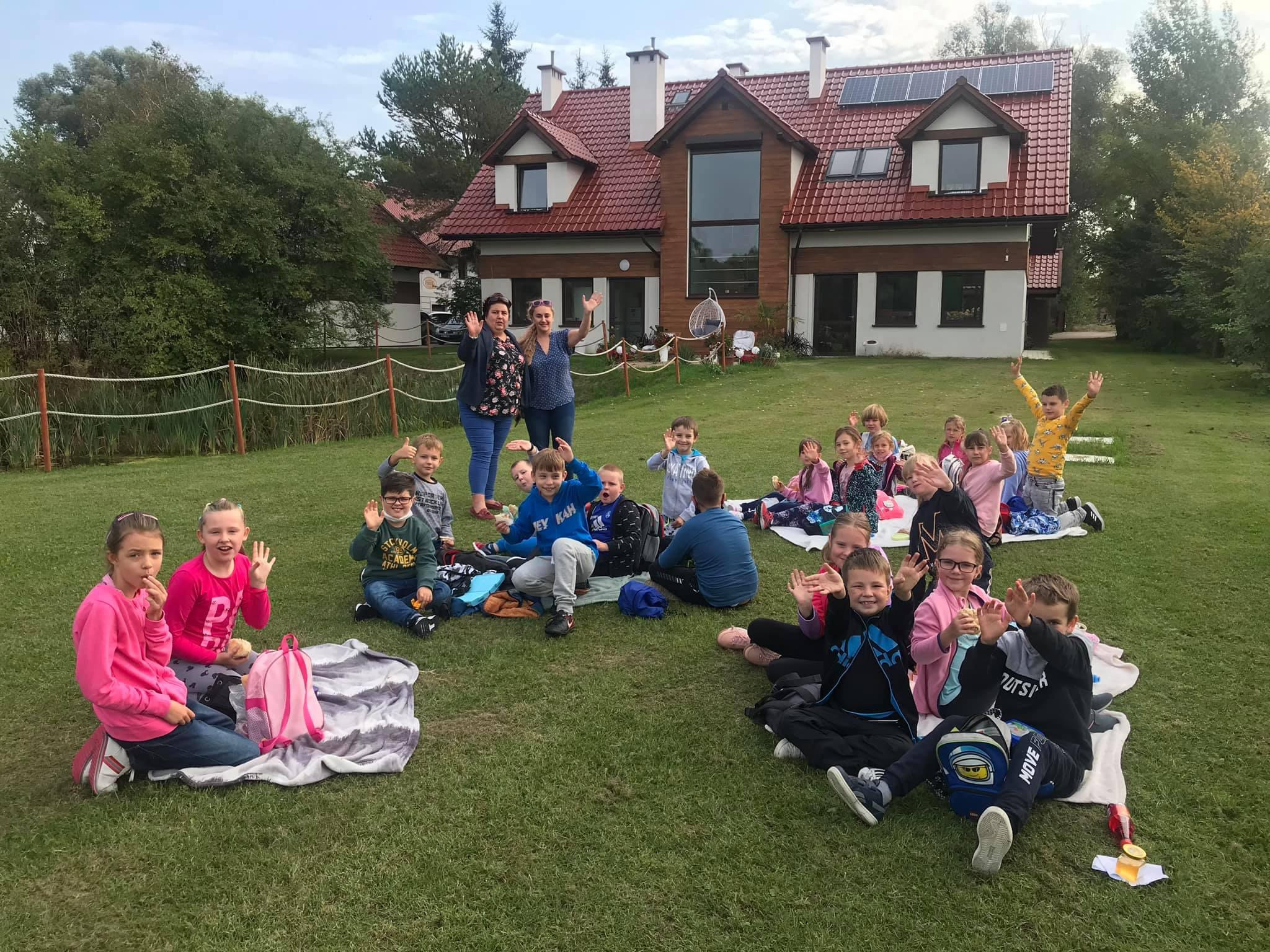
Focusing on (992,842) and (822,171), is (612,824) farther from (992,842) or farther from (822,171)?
(822,171)

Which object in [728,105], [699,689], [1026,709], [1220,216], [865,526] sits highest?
[728,105]

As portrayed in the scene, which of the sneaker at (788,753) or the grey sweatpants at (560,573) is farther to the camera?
the grey sweatpants at (560,573)

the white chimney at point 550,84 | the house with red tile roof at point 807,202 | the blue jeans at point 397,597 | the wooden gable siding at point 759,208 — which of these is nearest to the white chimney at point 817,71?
the house with red tile roof at point 807,202

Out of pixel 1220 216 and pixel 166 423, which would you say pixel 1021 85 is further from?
pixel 166 423

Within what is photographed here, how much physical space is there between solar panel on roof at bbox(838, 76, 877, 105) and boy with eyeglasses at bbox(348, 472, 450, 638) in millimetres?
24003

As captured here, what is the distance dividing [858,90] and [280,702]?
26388 mm

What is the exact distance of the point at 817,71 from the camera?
26.3 m

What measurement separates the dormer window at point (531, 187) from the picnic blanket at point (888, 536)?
68.2ft

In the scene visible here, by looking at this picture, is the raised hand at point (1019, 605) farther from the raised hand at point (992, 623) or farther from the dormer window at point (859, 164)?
the dormer window at point (859, 164)

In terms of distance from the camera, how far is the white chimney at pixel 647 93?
2648 cm

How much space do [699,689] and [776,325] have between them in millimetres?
19908

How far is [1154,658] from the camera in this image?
488cm

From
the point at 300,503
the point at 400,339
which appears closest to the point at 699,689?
the point at 300,503

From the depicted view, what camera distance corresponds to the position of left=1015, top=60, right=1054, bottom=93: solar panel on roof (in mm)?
23781
